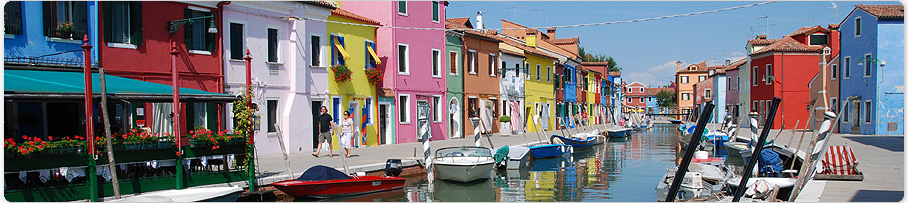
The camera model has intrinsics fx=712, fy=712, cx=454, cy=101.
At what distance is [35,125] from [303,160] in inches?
252

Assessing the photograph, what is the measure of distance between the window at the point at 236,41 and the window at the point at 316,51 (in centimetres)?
310

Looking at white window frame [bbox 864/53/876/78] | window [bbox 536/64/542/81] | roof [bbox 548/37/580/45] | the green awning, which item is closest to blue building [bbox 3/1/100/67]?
the green awning

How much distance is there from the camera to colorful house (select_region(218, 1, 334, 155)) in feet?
64.0

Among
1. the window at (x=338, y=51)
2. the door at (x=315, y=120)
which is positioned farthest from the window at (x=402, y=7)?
the door at (x=315, y=120)

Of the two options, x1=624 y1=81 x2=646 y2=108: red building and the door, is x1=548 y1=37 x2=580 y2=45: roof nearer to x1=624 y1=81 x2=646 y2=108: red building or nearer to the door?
the door

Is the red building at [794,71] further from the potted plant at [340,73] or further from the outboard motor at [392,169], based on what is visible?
the outboard motor at [392,169]

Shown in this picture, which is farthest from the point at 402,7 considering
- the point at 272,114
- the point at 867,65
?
the point at 867,65

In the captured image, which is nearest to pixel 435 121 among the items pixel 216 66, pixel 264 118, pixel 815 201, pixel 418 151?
pixel 418 151

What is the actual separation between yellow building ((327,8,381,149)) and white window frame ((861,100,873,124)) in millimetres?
23003

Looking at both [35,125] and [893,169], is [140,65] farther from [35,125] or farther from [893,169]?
[893,169]

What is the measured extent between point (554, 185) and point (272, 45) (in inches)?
361

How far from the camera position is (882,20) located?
103ft

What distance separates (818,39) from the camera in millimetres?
42938

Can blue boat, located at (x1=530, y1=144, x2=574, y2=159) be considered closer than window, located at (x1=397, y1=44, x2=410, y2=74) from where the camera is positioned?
Yes
